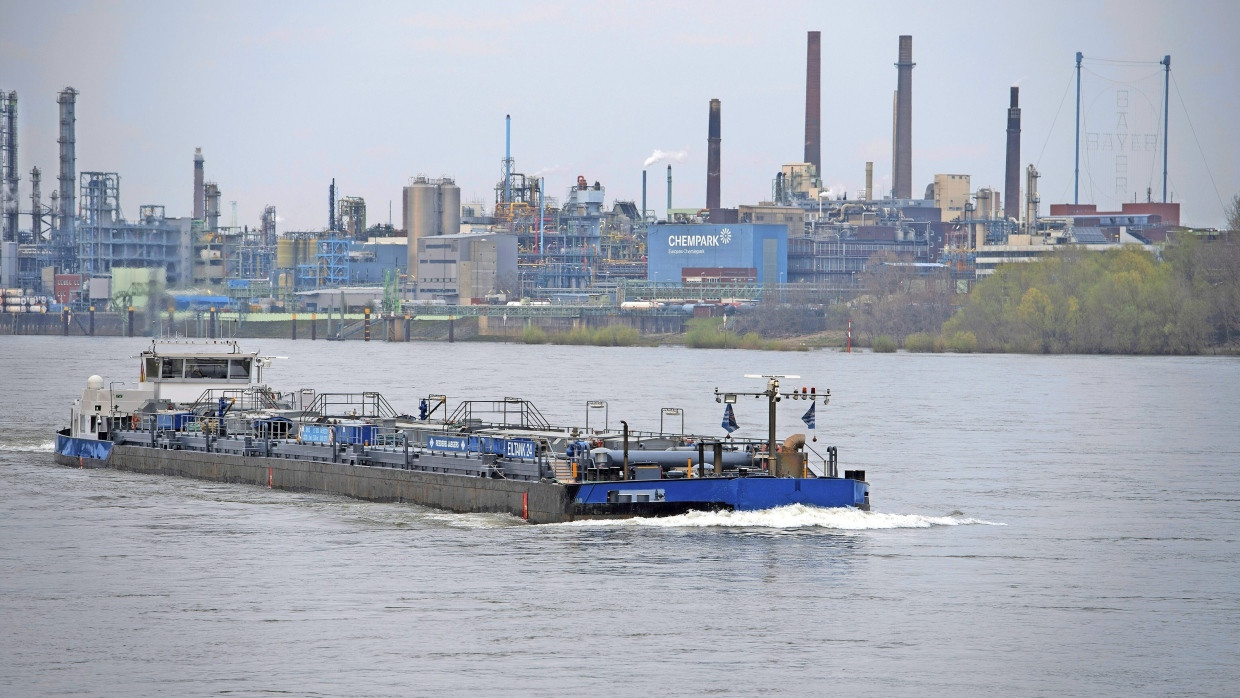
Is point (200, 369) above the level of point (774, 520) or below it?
above

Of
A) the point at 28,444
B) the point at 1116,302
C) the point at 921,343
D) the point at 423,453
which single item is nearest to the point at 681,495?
the point at 423,453

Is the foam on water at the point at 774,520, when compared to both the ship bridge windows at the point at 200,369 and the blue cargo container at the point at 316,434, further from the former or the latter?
the ship bridge windows at the point at 200,369

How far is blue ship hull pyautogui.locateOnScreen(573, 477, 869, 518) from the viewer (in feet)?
135

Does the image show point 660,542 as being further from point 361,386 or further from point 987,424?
point 361,386

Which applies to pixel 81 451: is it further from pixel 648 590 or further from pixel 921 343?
pixel 921 343

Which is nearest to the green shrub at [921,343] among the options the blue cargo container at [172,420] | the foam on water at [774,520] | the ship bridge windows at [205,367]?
the ship bridge windows at [205,367]

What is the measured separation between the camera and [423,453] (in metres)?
47.7

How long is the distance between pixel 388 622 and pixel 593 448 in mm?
12501

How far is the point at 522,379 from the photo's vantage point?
11400 cm

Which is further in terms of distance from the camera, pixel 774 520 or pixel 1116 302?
pixel 1116 302

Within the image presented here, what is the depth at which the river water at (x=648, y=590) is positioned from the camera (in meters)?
28.3

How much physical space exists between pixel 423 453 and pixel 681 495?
30.8 feet

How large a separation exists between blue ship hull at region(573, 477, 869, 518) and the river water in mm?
385

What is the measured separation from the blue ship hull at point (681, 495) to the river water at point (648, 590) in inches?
15.2
